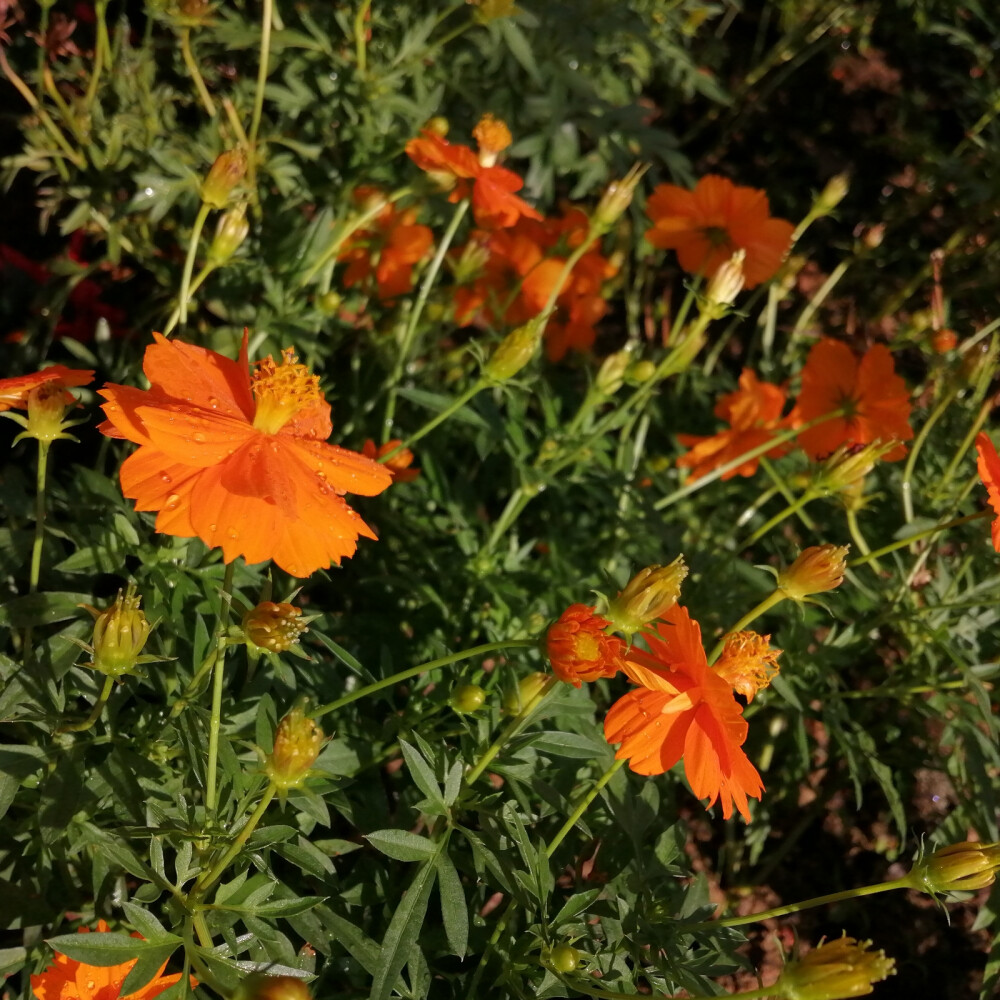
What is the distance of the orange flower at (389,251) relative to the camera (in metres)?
1.44

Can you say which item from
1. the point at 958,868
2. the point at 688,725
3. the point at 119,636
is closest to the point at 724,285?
the point at 688,725

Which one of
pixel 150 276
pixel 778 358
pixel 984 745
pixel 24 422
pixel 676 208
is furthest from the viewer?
pixel 778 358

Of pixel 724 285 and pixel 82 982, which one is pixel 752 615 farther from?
pixel 82 982

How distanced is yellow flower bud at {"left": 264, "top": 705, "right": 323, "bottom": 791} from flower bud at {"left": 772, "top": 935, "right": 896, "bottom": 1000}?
379 millimetres

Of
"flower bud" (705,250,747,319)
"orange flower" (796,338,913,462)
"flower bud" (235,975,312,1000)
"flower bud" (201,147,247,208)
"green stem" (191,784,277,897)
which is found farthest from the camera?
"orange flower" (796,338,913,462)

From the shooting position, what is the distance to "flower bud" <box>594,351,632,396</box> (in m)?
1.15

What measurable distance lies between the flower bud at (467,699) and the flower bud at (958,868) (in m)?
0.40

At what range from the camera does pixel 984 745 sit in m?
1.16

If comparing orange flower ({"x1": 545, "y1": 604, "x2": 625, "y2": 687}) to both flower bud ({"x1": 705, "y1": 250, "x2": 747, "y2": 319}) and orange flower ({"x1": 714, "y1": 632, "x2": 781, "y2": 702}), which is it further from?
flower bud ({"x1": 705, "y1": 250, "x2": 747, "y2": 319})

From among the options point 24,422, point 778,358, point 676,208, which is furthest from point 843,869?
point 24,422

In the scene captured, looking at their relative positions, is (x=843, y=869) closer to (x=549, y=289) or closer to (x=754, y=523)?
(x=754, y=523)

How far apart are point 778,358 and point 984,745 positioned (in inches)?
39.9

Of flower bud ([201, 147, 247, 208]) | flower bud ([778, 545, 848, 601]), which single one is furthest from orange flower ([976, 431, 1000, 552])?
flower bud ([201, 147, 247, 208])

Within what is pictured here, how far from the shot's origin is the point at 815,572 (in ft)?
2.80
